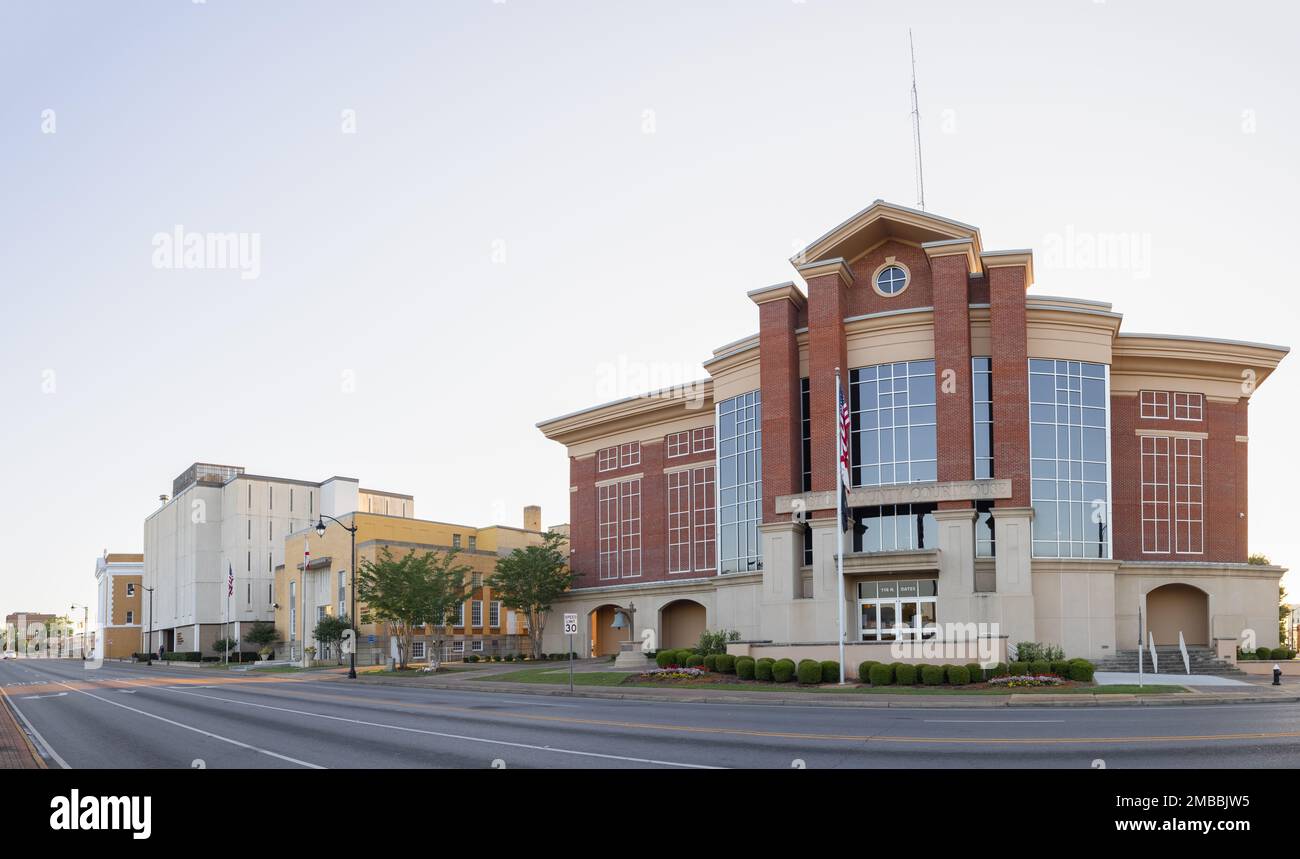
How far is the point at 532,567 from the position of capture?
61.8 metres

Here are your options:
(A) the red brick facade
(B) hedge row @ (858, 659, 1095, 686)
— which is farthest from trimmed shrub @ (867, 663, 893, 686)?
(A) the red brick facade

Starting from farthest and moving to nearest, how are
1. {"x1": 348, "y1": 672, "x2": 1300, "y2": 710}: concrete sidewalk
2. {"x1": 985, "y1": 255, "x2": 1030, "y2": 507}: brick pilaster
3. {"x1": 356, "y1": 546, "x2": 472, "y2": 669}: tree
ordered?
{"x1": 356, "y1": 546, "x2": 472, "y2": 669}: tree
{"x1": 985, "y1": 255, "x2": 1030, "y2": 507}: brick pilaster
{"x1": 348, "y1": 672, "x2": 1300, "y2": 710}: concrete sidewalk

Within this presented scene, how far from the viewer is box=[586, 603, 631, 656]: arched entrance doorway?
64438mm

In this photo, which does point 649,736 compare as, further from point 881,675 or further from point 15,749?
point 881,675

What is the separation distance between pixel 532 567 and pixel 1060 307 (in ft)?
109

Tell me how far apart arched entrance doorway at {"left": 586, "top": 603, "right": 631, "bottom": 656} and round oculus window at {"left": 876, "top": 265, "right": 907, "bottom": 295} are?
90.3ft

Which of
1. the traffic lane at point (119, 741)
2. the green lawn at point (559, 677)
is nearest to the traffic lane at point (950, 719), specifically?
the traffic lane at point (119, 741)

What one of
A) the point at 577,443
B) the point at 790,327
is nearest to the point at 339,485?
the point at 577,443

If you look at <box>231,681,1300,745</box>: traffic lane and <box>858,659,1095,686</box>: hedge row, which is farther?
<box>858,659,1095,686</box>: hedge row

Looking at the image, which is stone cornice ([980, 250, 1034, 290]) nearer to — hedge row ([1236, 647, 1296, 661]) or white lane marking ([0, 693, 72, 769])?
hedge row ([1236, 647, 1296, 661])

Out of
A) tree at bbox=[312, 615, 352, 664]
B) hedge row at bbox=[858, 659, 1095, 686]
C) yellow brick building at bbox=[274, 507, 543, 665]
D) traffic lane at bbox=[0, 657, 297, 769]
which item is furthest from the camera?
yellow brick building at bbox=[274, 507, 543, 665]

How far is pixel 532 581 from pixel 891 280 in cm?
2815
